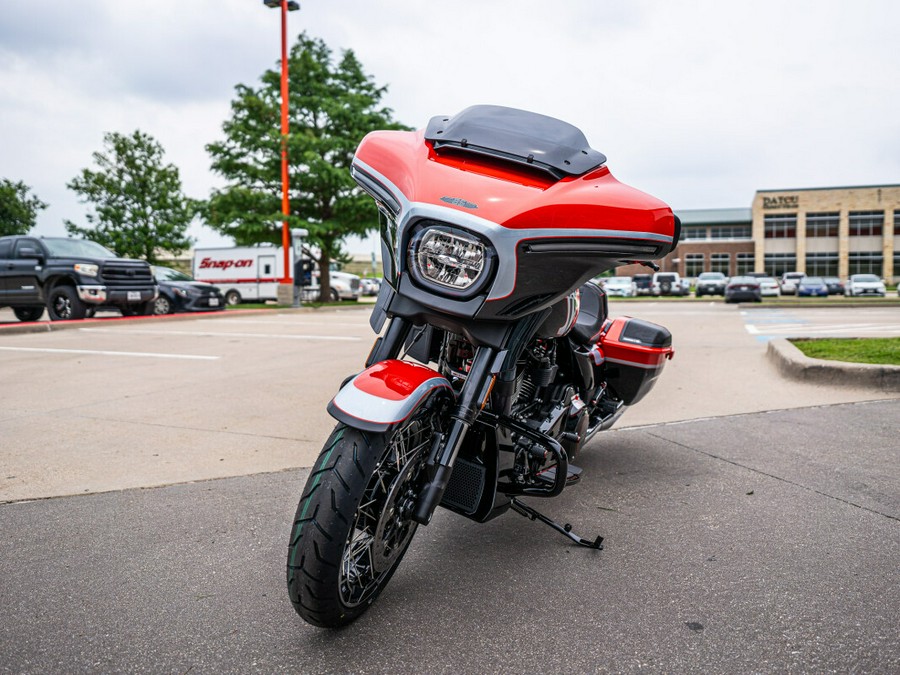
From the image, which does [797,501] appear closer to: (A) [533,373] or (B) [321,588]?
(A) [533,373]

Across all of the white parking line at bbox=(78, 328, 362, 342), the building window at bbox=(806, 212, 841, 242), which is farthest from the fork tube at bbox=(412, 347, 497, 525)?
the building window at bbox=(806, 212, 841, 242)

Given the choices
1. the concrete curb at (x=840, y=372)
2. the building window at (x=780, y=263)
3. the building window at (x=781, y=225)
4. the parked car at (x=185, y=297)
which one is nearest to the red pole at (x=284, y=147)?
the parked car at (x=185, y=297)

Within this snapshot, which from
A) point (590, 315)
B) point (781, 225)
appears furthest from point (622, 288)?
point (590, 315)

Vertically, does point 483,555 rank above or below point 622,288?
below

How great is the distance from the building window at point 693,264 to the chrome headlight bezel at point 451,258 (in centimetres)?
8644

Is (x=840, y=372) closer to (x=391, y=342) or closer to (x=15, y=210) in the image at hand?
(x=391, y=342)

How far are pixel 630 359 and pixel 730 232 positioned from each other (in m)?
89.4

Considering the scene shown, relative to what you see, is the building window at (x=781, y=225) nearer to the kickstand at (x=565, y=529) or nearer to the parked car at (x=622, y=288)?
the parked car at (x=622, y=288)

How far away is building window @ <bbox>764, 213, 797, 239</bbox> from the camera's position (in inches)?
2990

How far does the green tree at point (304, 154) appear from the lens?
27359 mm

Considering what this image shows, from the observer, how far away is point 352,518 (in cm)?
207

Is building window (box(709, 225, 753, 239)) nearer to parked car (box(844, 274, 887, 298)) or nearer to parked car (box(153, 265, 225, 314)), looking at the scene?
parked car (box(844, 274, 887, 298))

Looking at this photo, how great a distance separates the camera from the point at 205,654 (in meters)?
2.09

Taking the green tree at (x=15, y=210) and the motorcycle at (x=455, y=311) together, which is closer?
the motorcycle at (x=455, y=311)
